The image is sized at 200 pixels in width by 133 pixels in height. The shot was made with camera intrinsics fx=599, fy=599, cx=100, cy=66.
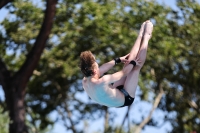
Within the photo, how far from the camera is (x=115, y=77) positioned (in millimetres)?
6754

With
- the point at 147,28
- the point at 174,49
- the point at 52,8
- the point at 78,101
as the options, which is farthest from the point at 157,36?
the point at 147,28

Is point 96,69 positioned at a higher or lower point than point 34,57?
higher

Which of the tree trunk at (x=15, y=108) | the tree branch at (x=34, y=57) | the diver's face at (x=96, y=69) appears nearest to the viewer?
the diver's face at (x=96, y=69)

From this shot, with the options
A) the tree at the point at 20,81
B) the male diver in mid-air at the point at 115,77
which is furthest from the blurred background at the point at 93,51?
the male diver in mid-air at the point at 115,77

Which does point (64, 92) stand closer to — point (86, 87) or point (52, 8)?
point (52, 8)

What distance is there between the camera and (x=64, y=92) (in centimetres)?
2162

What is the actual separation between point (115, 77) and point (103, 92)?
0.72 ft

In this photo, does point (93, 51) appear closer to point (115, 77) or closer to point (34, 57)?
point (34, 57)

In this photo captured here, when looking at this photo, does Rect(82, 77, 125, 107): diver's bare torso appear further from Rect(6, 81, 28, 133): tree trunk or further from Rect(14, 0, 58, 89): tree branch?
Rect(14, 0, 58, 89): tree branch

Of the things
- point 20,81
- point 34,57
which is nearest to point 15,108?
point 20,81

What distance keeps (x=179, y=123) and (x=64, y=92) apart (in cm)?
430

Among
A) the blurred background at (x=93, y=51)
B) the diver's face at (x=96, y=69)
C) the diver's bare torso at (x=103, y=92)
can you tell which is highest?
Result: the diver's face at (x=96, y=69)

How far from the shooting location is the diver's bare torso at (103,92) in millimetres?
6777

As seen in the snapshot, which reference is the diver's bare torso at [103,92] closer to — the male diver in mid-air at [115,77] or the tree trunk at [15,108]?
the male diver in mid-air at [115,77]
